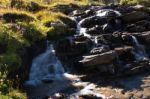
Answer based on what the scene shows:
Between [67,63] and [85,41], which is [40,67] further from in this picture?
[85,41]

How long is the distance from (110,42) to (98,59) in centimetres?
366

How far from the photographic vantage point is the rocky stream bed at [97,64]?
16969mm

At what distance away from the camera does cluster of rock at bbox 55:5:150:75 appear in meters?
19.8

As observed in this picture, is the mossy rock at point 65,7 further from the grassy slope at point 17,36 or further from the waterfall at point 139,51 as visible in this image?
the waterfall at point 139,51

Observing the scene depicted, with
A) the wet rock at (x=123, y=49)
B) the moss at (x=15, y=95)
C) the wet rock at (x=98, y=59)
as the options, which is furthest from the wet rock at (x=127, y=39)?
the moss at (x=15, y=95)

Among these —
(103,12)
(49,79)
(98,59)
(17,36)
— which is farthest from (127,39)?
(17,36)

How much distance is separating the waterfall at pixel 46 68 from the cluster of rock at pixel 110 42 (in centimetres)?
54

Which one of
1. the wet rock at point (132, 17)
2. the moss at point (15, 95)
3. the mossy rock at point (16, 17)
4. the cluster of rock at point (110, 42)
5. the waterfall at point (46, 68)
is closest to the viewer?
the moss at point (15, 95)

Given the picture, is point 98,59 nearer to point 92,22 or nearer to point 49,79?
point 49,79

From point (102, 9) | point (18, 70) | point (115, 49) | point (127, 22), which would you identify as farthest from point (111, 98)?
point (102, 9)

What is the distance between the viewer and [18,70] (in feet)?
57.7

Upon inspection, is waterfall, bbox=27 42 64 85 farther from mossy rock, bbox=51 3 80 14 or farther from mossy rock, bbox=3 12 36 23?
mossy rock, bbox=51 3 80 14

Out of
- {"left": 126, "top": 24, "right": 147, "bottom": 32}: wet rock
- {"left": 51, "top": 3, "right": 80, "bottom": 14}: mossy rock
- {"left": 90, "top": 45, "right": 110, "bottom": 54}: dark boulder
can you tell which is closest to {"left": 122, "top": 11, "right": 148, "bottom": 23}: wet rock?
{"left": 126, "top": 24, "right": 147, "bottom": 32}: wet rock

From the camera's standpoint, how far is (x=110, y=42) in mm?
22938
